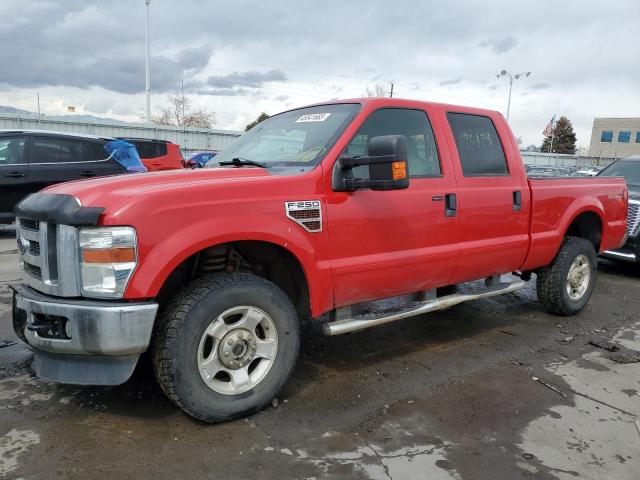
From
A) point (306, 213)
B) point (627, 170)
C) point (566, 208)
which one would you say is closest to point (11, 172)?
point (306, 213)

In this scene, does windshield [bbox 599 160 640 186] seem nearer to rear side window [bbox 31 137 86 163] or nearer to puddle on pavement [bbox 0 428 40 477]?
puddle on pavement [bbox 0 428 40 477]

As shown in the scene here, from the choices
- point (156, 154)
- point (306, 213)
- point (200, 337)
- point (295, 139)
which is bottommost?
point (200, 337)

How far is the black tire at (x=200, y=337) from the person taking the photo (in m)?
2.79

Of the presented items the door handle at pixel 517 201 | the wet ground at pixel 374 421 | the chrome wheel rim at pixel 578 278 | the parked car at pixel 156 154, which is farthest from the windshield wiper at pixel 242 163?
the parked car at pixel 156 154

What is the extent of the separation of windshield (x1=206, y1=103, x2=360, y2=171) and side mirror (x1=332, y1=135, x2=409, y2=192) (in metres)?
0.19

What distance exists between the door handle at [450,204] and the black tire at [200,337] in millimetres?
1523

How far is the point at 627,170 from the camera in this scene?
8.50 meters

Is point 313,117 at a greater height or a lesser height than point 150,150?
greater

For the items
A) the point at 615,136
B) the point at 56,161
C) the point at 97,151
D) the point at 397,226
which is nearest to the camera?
the point at 397,226

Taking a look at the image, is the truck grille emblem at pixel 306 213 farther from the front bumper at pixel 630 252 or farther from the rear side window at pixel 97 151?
the rear side window at pixel 97 151

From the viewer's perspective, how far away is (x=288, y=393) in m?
3.48

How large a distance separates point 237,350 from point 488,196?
246 cm

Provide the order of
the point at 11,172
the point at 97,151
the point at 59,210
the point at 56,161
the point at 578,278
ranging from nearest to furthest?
the point at 59,210 < the point at 578,278 < the point at 11,172 < the point at 56,161 < the point at 97,151

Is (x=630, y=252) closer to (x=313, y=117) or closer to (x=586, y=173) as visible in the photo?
(x=313, y=117)
